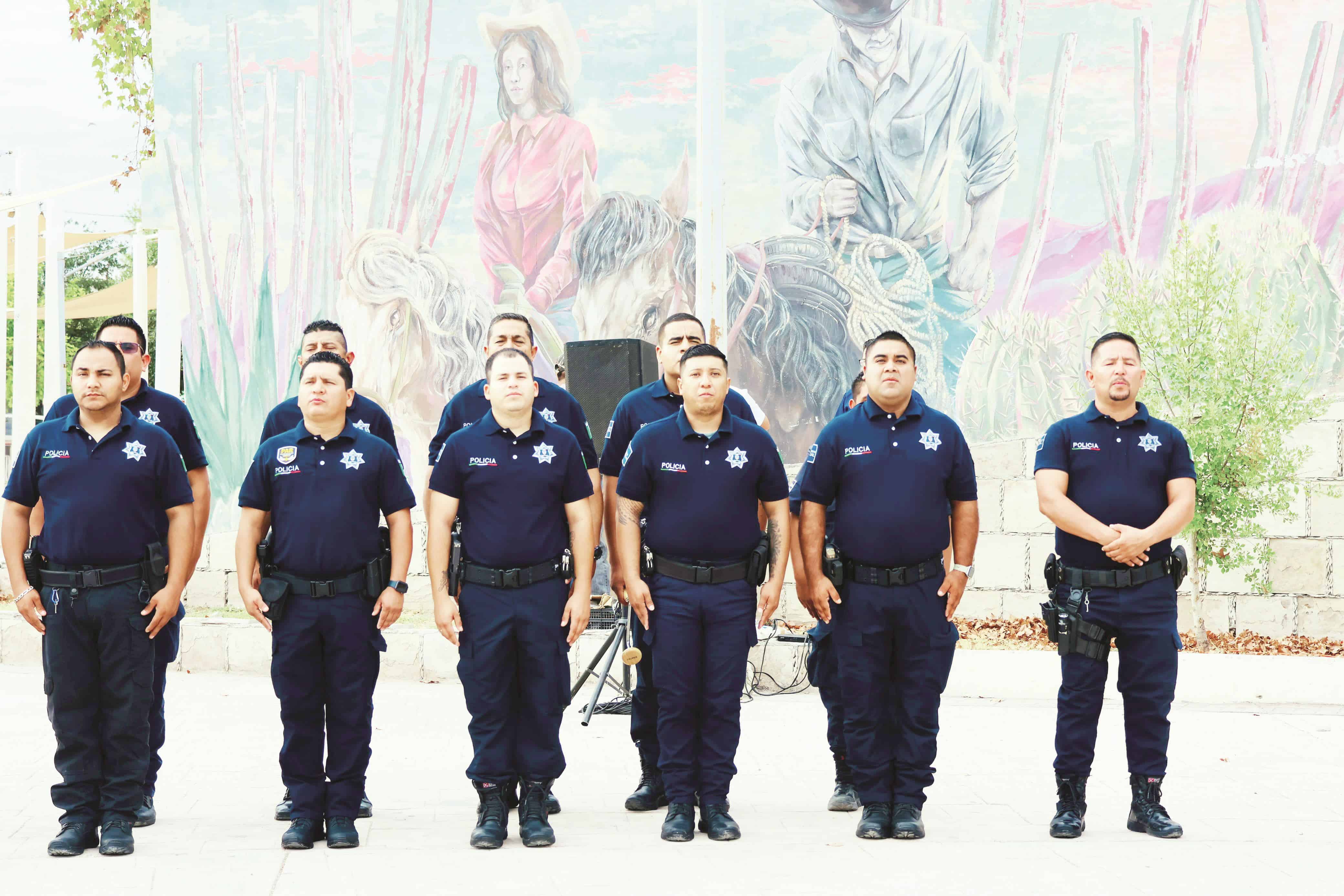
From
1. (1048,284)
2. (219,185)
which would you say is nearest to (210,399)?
(219,185)

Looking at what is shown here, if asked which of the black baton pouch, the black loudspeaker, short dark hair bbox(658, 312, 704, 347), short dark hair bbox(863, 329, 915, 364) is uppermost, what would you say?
short dark hair bbox(658, 312, 704, 347)

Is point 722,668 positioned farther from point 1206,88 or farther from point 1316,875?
point 1206,88

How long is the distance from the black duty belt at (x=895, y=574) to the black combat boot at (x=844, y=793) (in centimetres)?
94

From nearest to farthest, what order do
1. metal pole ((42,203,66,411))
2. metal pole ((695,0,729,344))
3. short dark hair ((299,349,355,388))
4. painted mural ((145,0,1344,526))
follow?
short dark hair ((299,349,355,388))
metal pole ((695,0,729,344))
painted mural ((145,0,1344,526))
metal pole ((42,203,66,411))

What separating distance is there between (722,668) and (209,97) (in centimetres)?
1199

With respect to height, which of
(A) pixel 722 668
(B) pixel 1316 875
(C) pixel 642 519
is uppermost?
(C) pixel 642 519

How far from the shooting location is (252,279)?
49.1 ft

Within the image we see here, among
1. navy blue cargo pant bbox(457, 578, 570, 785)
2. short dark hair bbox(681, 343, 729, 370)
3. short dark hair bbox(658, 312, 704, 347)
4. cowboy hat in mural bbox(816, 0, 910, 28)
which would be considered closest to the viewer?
navy blue cargo pant bbox(457, 578, 570, 785)

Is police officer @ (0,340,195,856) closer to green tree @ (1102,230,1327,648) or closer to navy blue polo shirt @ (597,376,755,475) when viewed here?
navy blue polo shirt @ (597,376,755,475)

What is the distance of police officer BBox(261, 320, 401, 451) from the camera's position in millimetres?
5926

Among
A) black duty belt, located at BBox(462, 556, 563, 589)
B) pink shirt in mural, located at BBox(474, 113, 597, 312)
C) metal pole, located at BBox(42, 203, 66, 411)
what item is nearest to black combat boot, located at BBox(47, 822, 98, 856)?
black duty belt, located at BBox(462, 556, 563, 589)

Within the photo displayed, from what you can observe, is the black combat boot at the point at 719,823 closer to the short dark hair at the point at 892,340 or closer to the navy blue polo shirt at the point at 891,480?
the navy blue polo shirt at the point at 891,480

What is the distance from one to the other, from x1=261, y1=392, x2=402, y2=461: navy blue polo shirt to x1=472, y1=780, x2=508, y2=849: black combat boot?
60.5 inches

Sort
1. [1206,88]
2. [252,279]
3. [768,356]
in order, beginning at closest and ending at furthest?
[1206,88] → [768,356] → [252,279]
